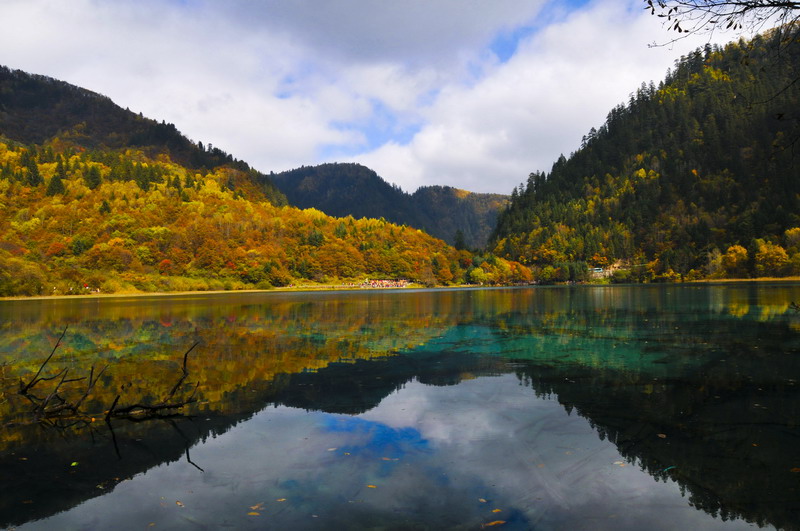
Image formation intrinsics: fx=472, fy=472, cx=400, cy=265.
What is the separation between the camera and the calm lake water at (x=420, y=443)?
7340 millimetres

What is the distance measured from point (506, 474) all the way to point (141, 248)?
15287cm

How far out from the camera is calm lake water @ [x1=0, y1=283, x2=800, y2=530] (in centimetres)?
734

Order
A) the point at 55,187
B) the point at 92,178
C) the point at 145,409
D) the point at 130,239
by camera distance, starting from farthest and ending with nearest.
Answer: the point at 92,178
the point at 55,187
the point at 130,239
the point at 145,409

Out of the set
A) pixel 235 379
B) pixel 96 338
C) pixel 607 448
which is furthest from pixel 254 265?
pixel 607 448

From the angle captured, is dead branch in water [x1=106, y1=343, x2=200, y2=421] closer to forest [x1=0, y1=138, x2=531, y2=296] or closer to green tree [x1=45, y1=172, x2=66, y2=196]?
forest [x1=0, y1=138, x2=531, y2=296]

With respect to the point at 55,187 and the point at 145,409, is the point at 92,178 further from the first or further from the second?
the point at 145,409

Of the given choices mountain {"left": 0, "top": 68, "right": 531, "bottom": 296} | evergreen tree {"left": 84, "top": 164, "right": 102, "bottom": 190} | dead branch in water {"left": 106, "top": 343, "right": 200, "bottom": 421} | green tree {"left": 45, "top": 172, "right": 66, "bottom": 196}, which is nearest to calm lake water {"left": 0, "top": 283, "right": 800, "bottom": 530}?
dead branch in water {"left": 106, "top": 343, "right": 200, "bottom": 421}

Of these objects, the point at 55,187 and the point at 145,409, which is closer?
the point at 145,409

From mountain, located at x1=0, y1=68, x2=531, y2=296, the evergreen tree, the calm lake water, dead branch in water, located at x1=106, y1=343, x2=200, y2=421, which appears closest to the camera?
the calm lake water

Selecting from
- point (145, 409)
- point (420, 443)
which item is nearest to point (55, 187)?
point (145, 409)

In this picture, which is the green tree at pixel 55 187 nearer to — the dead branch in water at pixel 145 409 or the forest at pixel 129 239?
the forest at pixel 129 239

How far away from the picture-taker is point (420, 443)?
1063cm

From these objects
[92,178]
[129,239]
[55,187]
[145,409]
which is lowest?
[145,409]

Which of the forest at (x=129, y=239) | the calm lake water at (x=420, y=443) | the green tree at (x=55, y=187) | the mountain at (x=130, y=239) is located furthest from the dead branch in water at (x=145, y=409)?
the green tree at (x=55, y=187)
